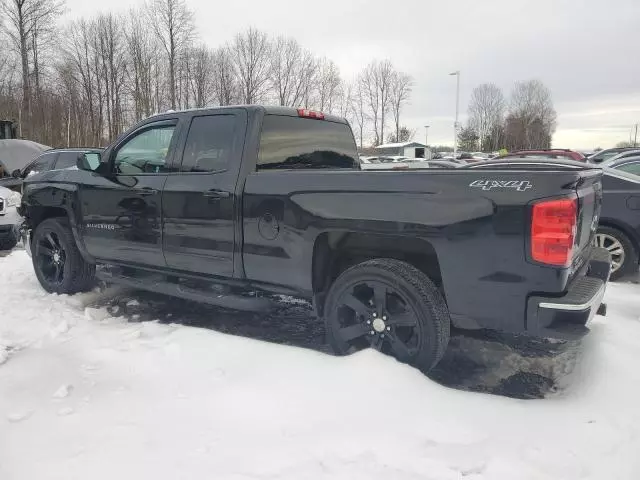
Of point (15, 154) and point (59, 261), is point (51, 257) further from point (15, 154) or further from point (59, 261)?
point (15, 154)

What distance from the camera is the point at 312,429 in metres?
2.65

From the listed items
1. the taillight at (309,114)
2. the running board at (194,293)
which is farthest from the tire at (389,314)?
the taillight at (309,114)

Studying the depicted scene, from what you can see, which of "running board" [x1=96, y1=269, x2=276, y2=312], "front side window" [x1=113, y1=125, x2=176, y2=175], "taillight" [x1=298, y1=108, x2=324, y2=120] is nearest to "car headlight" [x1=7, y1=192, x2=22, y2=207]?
"running board" [x1=96, y1=269, x2=276, y2=312]

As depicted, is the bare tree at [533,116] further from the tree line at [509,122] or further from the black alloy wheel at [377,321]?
the black alloy wheel at [377,321]

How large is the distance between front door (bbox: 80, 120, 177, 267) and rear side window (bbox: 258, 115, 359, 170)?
969 mm

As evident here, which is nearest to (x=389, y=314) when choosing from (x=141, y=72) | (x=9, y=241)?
(x=9, y=241)

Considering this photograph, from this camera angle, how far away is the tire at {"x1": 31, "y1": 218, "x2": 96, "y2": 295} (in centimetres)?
545

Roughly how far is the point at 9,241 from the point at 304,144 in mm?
6952

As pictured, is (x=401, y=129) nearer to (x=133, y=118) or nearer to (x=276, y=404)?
(x=133, y=118)

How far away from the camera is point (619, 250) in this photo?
6.26m

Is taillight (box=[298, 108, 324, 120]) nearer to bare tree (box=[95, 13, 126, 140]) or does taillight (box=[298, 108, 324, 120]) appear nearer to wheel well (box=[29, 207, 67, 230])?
wheel well (box=[29, 207, 67, 230])

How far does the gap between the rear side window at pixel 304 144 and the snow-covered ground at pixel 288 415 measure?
1.50 meters

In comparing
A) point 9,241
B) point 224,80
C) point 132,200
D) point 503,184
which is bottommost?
point 9,241

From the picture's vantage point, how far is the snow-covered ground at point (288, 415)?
237 cm
